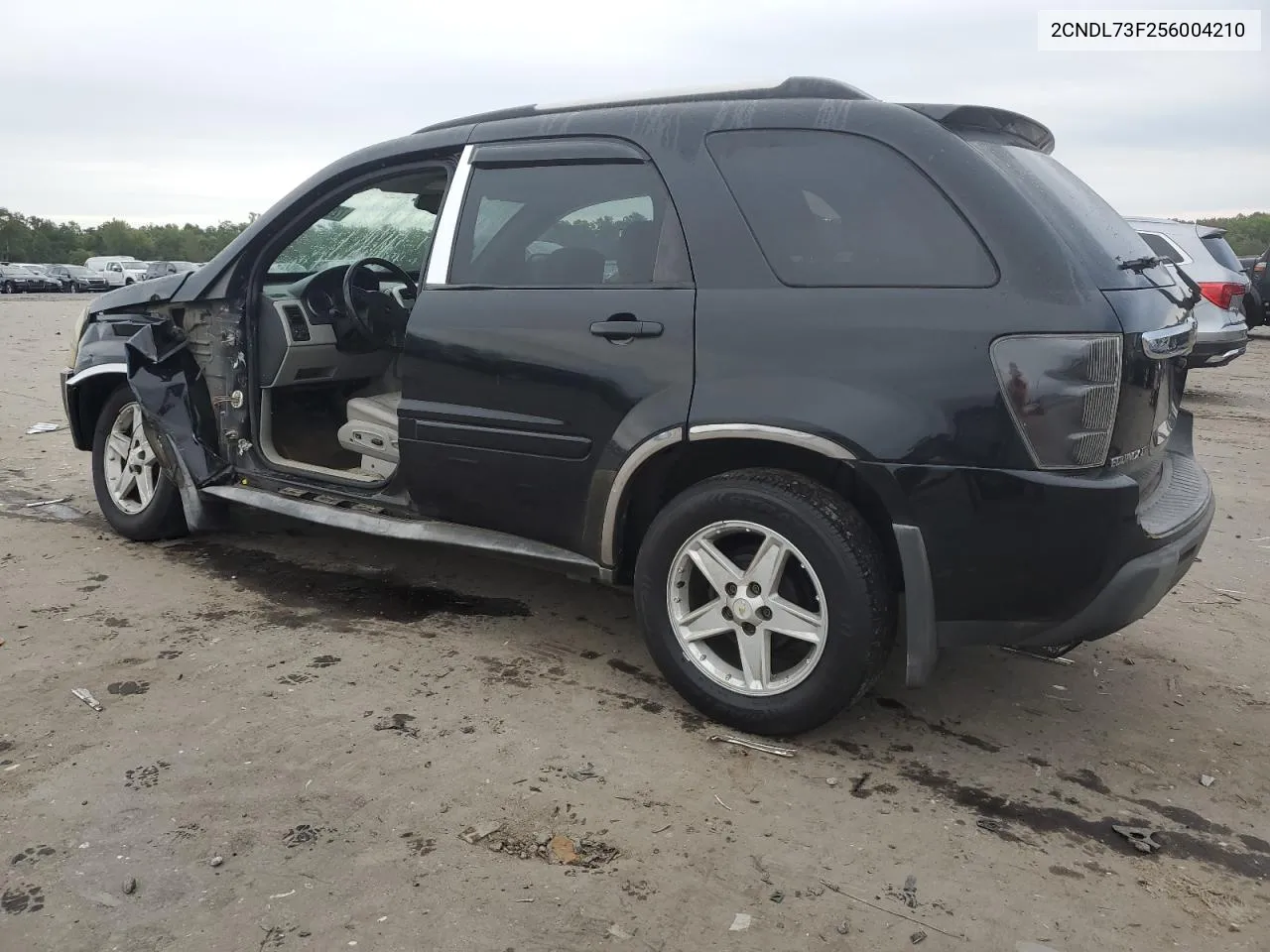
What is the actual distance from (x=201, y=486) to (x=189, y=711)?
1604mm

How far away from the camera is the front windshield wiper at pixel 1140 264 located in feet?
9.52

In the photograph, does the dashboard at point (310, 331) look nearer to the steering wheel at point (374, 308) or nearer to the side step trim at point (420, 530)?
the steering wheel at point (374, 308)

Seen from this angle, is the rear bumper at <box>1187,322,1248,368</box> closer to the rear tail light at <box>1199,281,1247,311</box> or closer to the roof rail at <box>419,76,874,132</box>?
the rear tail light at <box>1199,281,1247,311</box>

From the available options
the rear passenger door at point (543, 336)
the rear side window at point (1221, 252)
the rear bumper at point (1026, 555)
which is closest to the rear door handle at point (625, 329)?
the rear passenger door at point (543, 336)

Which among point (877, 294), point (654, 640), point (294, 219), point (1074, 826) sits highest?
point (294, 219)

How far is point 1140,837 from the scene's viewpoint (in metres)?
2.62

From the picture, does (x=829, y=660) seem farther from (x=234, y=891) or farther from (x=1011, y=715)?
(x=234, y=891)

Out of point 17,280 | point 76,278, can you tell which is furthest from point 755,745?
point 76,278

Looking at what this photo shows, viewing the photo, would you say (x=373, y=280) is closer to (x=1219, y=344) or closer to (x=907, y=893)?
(x=907, y=893)

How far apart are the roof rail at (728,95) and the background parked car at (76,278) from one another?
5016cm

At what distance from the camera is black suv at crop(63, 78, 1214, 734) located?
269 cm

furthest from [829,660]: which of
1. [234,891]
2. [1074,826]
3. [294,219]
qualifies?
[294,219]

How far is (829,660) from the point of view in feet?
9.57

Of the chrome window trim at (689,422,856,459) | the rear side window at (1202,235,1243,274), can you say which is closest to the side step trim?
the chrome window trim at (689,422,856,459)
